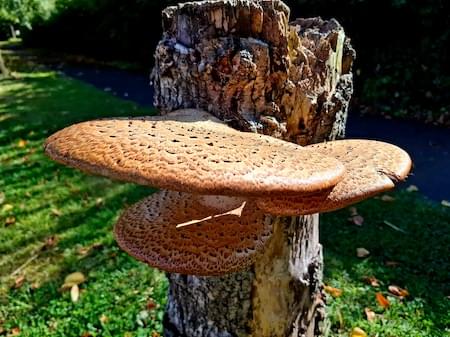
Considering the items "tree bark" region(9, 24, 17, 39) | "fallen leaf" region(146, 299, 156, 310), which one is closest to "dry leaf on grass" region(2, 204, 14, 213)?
"fallen leaf" region(146, 299, 156, 310)

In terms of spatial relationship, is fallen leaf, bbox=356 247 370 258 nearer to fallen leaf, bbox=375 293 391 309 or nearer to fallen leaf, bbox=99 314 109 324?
fallen leaf, bbox=375 293 391 309

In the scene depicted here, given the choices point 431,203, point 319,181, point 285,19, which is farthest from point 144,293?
point 431,203

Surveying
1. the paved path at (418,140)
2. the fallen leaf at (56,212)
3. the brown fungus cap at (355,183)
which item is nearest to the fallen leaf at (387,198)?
the paved path at (418,140)

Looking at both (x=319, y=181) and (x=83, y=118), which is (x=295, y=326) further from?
(x=83, y=118)

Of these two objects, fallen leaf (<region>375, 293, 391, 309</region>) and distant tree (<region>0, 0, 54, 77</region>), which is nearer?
fallen leaf (<region>375, 293, 391, 309</region>)

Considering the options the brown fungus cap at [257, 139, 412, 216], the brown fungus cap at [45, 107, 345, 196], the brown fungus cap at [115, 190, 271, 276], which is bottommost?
the brown fungus cap at [115, 190, 271, 276]

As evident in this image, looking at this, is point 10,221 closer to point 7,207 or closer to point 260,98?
point 7,207
